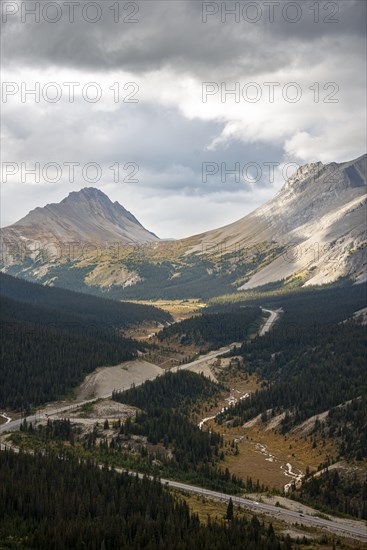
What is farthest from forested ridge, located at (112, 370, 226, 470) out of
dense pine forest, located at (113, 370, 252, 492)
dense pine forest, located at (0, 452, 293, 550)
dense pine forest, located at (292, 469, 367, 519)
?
dense pine forest, located at (0, 452, 293, 550)

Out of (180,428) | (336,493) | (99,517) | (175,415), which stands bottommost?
(336,493)

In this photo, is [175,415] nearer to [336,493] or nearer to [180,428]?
[180,428]

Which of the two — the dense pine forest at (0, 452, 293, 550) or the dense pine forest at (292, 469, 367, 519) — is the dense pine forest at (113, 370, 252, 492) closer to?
the dense pine forest at (292, 469, 367, 519)

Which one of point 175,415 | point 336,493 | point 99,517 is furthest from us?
point 175,415

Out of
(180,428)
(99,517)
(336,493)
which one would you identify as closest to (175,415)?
(180,428)

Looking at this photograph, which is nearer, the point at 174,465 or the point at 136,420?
the point at 174,465

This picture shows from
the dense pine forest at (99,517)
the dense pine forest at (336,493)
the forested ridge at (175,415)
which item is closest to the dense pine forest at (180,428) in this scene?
the forested ridge at (175,415)

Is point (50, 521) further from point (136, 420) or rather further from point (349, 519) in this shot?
point (136, 420)

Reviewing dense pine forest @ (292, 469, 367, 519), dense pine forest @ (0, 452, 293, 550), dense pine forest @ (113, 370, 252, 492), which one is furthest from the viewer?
dense pine forest @ (113, 370, 252, 492)

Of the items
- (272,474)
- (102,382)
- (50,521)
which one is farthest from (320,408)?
(50,521)
